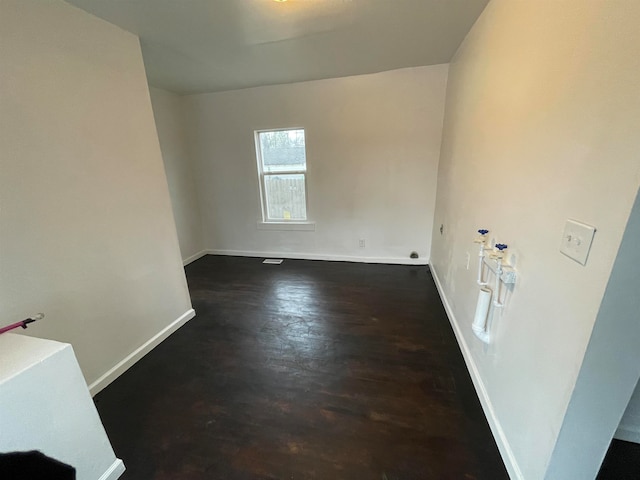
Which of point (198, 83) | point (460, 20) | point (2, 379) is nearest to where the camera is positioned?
point (2, 379)

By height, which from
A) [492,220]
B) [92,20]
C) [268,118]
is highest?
[92,20]

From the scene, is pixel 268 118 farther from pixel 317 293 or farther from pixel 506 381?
pixel 506 381

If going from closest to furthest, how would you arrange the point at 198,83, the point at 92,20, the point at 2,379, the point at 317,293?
the point at 2,379 < the point at 92,20 < the point at 317,293 < the point at 198,83

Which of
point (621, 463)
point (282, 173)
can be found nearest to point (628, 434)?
point (621, 463)

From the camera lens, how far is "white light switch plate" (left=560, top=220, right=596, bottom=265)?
0.79 m

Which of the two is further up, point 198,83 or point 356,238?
point 198,83

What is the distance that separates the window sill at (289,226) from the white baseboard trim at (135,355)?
1778 millimetres

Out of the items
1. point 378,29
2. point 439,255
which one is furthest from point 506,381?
point 378,29

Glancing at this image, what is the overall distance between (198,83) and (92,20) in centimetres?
164

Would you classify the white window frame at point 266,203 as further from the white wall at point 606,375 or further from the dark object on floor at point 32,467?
the white wall at point 606,375

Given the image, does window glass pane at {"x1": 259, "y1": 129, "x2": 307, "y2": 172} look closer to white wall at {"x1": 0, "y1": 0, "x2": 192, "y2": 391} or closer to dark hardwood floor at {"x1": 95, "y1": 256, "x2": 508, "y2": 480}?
white wall at {"x1": 0, "y1": 0, "x2": 192, "y2": 391}

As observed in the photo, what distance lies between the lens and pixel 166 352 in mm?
2119

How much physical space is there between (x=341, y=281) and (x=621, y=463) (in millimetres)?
2381

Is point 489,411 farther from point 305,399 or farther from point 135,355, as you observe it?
point 135,355
